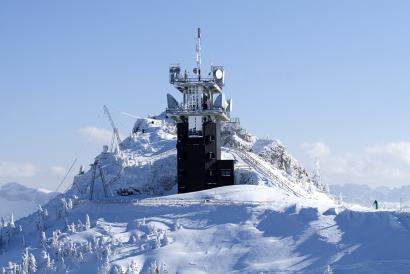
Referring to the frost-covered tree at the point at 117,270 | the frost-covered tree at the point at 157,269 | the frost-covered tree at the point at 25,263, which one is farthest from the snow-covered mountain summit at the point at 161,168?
the frost-covered tree at the point at 157,269

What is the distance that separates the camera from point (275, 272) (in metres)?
59.4

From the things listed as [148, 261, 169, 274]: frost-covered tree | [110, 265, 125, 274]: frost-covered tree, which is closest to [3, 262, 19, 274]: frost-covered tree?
[110, 265, 125, 274]: frost-covered tree

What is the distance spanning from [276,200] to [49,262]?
22664mm

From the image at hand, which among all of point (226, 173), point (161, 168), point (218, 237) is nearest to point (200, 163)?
point (226, 173)

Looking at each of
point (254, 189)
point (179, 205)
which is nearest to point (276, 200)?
point (254, 189)

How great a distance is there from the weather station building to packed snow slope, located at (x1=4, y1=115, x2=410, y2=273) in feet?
20.3

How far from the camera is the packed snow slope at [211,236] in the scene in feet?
201

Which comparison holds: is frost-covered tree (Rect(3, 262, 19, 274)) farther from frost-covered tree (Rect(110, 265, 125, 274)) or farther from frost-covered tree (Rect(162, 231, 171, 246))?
frost-covered tree (Rect(162, 231, 171, 246))

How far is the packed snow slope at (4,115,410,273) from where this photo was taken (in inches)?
2406

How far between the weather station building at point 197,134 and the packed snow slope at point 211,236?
619cm

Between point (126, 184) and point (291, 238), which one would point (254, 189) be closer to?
point (291, 238)

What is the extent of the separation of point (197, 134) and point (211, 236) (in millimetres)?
20342

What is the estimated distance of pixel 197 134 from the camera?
84.8 meters

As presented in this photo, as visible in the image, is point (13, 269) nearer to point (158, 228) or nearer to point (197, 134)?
point (158, 228)
